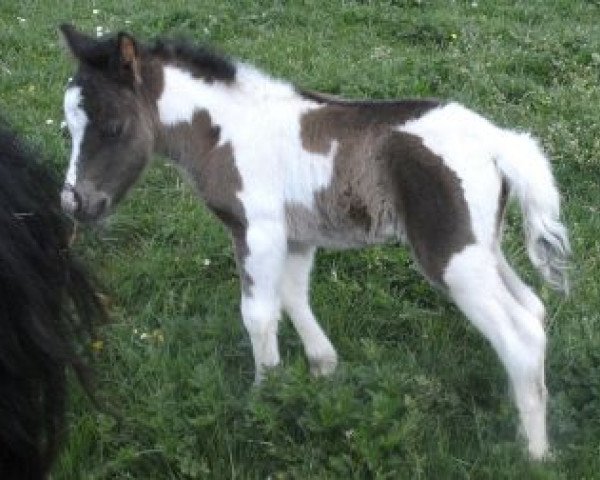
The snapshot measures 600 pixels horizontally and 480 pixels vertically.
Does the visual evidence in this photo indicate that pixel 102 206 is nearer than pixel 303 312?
Yes

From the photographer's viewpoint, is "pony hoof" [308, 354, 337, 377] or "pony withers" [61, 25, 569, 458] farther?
"pony hoof" [308, 354, 337, 377]

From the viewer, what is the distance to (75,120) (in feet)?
11.9

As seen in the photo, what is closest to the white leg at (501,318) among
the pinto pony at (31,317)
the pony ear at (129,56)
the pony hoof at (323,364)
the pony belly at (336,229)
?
the pony belly at (336,229)

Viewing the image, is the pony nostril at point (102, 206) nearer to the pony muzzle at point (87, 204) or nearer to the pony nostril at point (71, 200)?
the pony muzzle at point (87, 204)

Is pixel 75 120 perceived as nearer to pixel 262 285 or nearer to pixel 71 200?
pixel 71 200

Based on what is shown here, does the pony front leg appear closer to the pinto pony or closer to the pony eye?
the pony eye

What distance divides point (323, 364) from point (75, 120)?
1.27 m

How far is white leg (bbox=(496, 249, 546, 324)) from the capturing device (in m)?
3.55

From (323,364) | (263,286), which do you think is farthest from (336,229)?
(323,364)

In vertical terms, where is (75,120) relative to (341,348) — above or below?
above

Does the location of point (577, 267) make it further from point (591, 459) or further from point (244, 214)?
point (244, 214)

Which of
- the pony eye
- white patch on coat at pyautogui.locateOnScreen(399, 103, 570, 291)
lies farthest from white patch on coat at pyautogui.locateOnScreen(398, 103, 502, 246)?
the pony eye

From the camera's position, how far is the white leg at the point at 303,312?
13.0 feet

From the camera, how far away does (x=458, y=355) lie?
13.3ft
